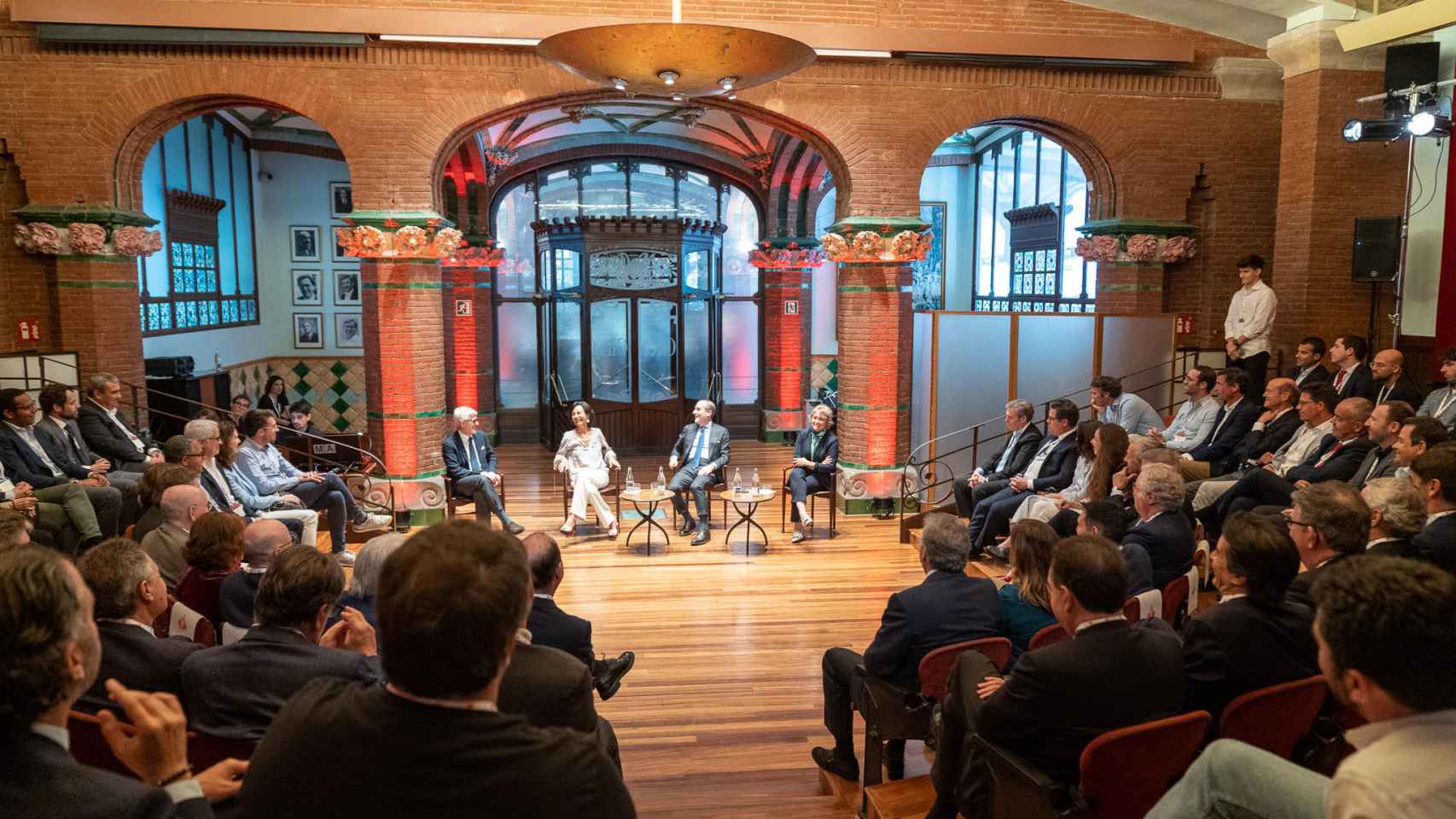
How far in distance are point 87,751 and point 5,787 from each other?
1230mm

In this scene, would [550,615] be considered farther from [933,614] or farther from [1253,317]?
[1253,317]

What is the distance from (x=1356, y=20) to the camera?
7578mm

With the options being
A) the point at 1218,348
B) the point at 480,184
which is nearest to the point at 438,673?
the point at 1218,348

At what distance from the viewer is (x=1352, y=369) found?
6871 mm

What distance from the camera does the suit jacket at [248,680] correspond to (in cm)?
251

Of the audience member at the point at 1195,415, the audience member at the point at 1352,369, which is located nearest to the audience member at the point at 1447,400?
the audience member at the point at 1352,369

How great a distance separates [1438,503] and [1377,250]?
4.81 meters

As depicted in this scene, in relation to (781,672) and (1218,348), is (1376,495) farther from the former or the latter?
(1218,348)

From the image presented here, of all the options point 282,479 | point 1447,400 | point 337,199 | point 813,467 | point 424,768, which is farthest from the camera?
point 337,199

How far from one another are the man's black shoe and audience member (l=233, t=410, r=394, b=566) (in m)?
4.22

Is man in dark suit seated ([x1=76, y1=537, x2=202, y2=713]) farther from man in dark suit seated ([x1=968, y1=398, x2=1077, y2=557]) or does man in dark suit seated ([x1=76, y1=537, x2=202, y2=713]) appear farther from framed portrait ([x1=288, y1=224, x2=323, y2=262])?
framed portrait ([x1=288, y1=224, x2=323, y2=262])

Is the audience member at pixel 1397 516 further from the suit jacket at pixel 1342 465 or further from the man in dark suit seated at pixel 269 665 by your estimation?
the man in dark suit seated at pixel 269 665

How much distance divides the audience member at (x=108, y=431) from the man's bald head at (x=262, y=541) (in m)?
3.79

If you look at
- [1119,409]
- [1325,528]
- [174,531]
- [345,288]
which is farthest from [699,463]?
[345,288]
